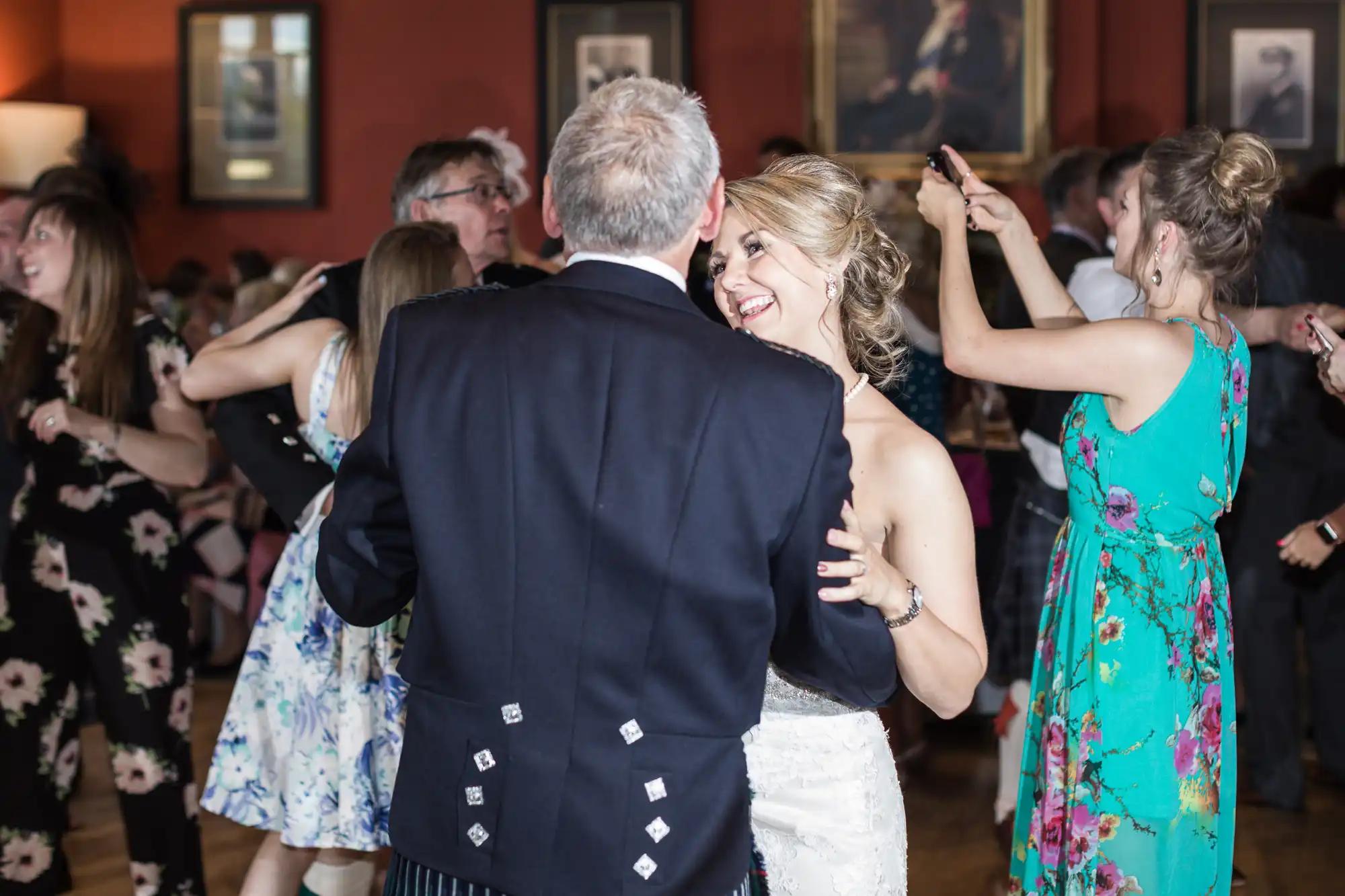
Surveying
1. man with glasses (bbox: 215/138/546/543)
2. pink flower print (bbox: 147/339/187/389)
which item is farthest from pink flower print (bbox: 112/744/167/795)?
pink flower print (bbox: 147/339/187/389)

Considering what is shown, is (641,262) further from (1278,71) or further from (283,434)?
(1278,71)

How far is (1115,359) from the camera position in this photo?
2467mm

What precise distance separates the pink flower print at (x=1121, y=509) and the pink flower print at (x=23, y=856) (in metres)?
2.41

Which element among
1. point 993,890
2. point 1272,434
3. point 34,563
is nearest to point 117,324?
point 34,563

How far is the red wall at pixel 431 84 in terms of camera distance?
22.0 ft

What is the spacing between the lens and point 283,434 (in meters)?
3.04

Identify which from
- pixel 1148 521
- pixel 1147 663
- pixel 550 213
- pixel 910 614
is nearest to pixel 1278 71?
pixel 1148 521

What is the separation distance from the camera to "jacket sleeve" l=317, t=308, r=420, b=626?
1621 mm

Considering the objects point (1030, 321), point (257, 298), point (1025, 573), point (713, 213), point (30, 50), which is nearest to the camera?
point (713, 213)

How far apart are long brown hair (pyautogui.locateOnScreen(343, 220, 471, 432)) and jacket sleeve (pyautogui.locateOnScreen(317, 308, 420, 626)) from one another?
1.15 metres

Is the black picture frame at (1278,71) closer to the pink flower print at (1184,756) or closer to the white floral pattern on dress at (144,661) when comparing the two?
the pink flower print at (1184,756)

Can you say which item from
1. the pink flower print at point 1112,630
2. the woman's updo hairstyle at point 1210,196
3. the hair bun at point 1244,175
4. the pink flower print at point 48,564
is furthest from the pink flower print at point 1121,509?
the pink flower print at point 48,564

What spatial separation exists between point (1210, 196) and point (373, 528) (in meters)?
1.62

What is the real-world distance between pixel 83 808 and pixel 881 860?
3.24 metres
